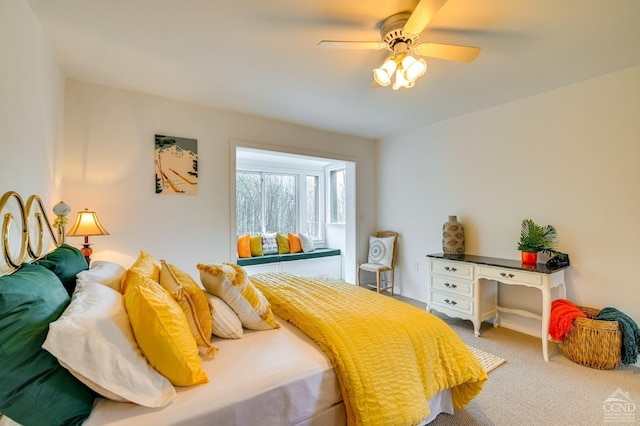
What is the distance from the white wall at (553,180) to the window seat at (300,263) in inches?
62.9

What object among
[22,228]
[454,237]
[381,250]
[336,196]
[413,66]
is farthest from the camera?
[336,196]

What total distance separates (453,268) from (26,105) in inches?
145

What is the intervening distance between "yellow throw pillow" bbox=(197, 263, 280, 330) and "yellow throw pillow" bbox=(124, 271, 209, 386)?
42cm

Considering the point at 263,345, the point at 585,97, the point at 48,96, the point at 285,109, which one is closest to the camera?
the point at 263,345

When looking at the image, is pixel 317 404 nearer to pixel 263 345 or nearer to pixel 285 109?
pixel 263 345

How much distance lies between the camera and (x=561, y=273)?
268cm

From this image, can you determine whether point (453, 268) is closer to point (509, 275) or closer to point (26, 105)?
point (509, 275)

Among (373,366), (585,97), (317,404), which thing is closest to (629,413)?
(373,366)

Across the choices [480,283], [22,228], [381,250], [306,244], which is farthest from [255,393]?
[306,244]

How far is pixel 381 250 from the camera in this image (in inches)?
173

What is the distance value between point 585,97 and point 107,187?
4.53 m

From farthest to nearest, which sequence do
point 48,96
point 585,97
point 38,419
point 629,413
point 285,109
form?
point 285,109
point 585,97
point 48,96
point 629,413
point 38,419

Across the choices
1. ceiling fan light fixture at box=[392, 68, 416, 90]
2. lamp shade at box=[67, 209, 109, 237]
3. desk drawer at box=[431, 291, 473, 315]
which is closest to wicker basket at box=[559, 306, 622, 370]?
desk drawer at box=[431, 291, 473, 315]

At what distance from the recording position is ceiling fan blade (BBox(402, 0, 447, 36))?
4.43ft
